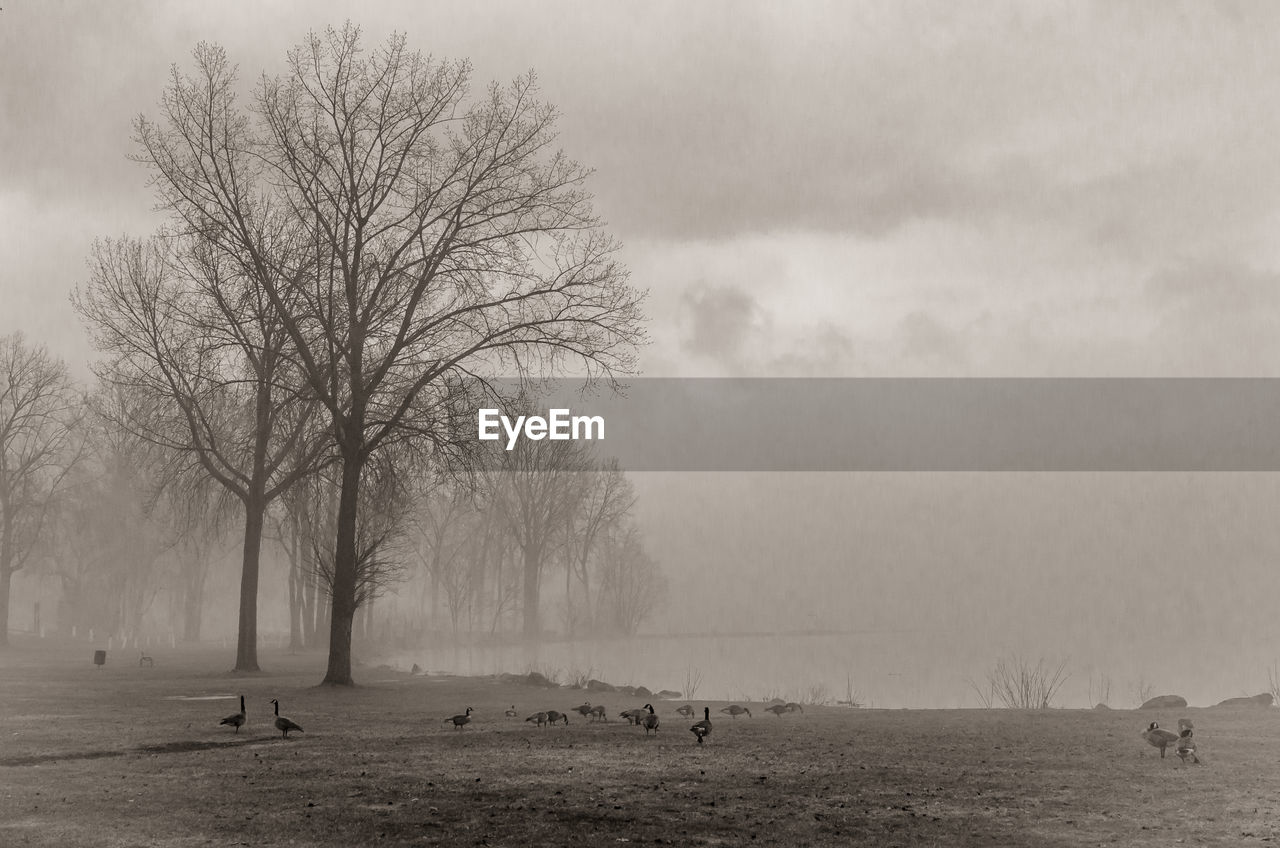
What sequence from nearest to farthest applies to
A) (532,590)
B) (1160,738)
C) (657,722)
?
(1160,738) < (657,722) < (532,590)

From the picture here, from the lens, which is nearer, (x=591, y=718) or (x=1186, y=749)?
(x=1186, y=749)

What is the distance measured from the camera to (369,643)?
64938mm

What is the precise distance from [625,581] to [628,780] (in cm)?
8410

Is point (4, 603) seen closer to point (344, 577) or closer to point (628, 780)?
point (344, 577)

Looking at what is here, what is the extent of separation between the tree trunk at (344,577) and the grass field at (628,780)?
256 inches

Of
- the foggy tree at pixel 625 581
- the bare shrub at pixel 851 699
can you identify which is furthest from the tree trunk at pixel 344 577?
the foggy tree at pixel 625 581

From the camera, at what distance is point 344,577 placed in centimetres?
3117

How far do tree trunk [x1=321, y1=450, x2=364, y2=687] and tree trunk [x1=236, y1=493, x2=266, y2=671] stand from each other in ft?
24.6

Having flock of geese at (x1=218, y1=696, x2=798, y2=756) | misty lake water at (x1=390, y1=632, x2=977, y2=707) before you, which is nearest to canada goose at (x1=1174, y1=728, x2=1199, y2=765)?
flock of geese at (x1=218, y1=696, x2=798, y2=756)

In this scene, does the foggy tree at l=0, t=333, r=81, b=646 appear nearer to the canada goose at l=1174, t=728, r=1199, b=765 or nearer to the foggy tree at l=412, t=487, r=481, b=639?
the foggy tree at l=412, t=487, r=481, b=639

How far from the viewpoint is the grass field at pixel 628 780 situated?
11.4m

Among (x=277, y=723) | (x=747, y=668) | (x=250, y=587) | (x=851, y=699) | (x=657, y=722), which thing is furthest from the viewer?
(x=747, y=668)

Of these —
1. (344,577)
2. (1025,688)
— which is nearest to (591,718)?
(344,577)

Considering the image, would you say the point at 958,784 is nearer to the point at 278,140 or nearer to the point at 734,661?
the point at 278,140
